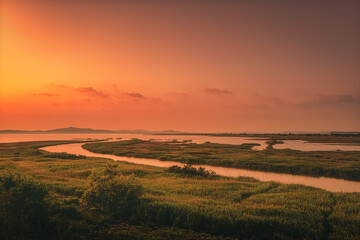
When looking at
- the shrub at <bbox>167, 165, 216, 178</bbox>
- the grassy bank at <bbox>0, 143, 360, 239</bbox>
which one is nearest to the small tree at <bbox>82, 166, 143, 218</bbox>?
the grassy bank at <bbox>0, 143, 360, 239</bbox>

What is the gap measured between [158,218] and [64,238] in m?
5.06

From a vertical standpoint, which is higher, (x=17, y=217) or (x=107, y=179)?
(x=107, y=179)

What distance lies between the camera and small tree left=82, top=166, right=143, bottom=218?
15.8 m

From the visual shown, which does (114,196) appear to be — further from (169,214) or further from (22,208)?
(22,208)

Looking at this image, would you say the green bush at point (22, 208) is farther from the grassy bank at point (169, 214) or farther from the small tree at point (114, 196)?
the small tree at point (114, 196)

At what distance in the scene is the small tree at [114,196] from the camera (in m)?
Result: 15.8

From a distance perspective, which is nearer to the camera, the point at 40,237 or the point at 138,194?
the point at 40,237

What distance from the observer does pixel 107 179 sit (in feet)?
56.1

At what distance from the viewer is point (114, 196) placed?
16031 mm

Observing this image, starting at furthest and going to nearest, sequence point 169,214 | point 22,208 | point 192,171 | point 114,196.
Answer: point 192,171 → point 114,196 → point 169,214 → point 22,208

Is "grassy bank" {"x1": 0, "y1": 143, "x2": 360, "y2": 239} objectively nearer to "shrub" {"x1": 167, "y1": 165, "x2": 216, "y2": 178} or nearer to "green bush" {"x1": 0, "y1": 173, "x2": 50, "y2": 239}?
"green bush" {"x1": 0, "y1": 173, "x2": 50, "y2": 239}

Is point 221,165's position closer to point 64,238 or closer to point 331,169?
point 331,169

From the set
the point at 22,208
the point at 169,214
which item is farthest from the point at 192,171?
the point at 22,208

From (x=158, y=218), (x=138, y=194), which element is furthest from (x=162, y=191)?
(x=158, y=218)
